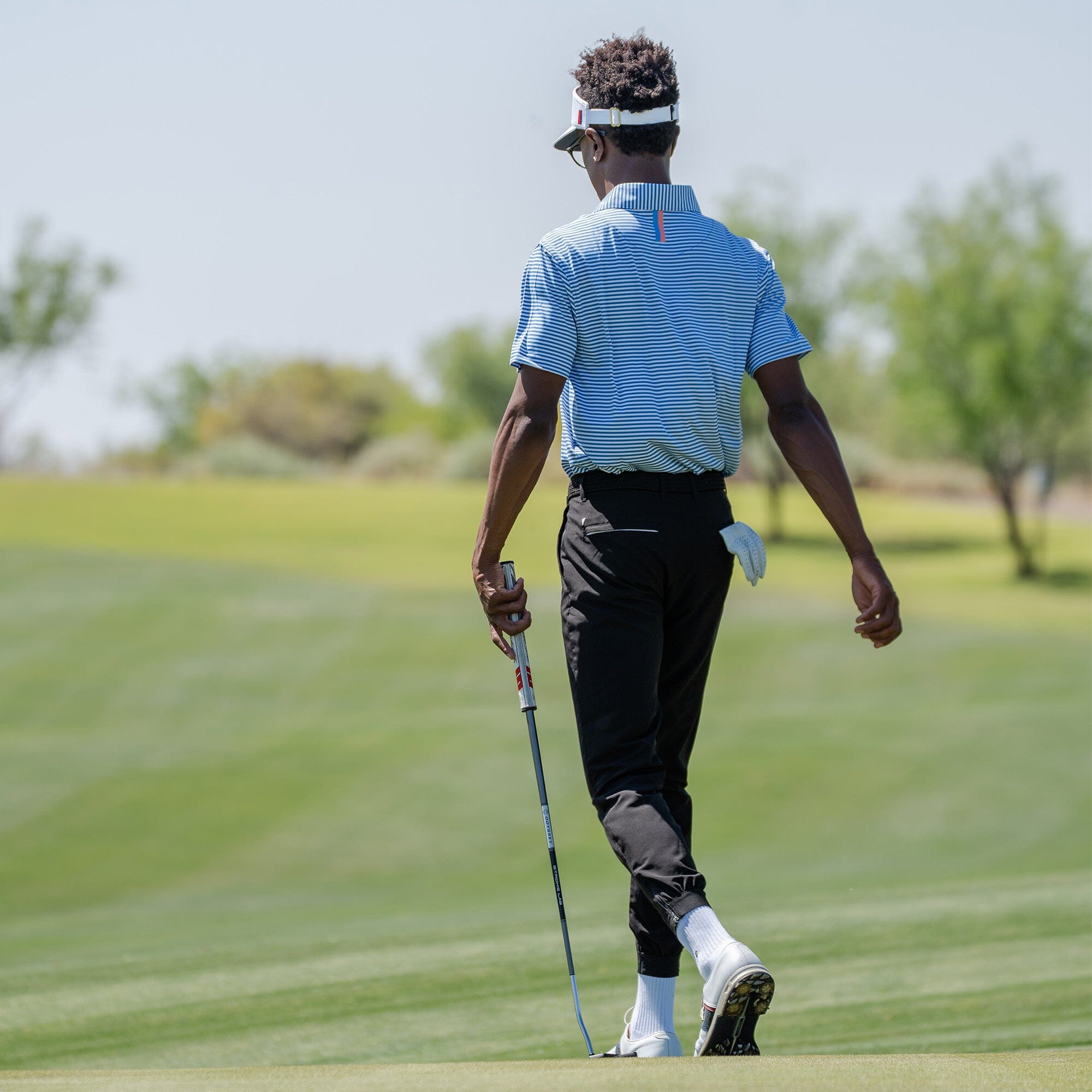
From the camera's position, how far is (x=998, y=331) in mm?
33188

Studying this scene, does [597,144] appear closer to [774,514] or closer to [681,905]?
[681,905]

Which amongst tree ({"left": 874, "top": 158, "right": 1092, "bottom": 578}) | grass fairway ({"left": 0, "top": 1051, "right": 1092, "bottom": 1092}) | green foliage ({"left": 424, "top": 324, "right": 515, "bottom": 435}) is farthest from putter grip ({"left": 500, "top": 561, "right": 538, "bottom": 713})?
green foliage ({"left": 424, "top": 324, "right": 515, "bottom": 435})

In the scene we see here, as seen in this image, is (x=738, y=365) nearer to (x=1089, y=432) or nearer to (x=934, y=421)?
(x=934, y=421)

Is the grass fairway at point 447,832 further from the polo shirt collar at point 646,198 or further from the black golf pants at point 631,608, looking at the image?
the polo shirt collar at point 646,198

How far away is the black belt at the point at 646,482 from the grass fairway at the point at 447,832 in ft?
3.87

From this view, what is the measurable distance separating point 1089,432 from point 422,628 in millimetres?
43143

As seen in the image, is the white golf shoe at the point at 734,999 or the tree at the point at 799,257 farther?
the tree at the point at 799,257

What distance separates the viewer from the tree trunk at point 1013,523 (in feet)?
110

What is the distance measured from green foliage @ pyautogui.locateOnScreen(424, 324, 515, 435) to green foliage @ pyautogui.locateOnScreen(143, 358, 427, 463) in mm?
11094

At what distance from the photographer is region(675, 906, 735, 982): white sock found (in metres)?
2.62

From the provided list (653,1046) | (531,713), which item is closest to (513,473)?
(531,713)

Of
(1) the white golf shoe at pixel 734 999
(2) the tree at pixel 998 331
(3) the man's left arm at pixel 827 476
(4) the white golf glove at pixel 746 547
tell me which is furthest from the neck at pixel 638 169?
(2) the tree at pixel 998 331

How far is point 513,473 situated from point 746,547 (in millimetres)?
513

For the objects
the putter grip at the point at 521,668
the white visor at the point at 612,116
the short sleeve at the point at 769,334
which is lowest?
the putter grip at the point at 521,668
